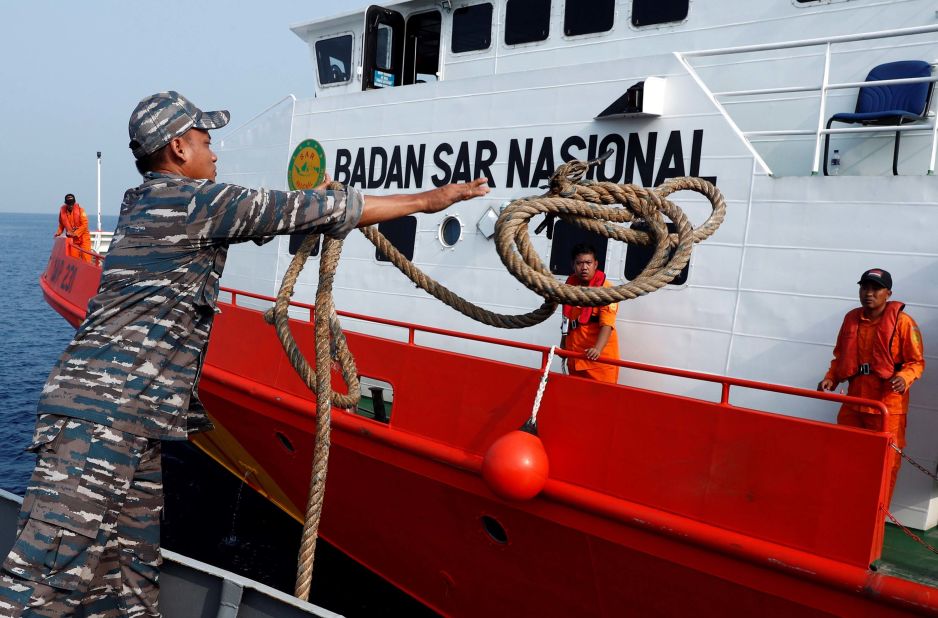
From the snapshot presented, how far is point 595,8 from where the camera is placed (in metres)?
5.83

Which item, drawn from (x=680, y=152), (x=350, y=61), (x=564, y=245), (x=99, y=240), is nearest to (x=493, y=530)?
(x=564, y=245)

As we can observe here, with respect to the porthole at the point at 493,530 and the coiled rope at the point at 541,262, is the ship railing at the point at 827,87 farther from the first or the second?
the porthole at the point at 493,530

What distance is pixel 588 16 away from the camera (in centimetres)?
587

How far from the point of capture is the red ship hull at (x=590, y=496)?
3.34m

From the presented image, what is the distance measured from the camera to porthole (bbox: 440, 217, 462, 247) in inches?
231

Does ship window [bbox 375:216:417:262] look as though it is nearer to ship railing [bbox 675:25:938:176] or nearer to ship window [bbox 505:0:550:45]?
ship window [bbox 505:0:550:45]

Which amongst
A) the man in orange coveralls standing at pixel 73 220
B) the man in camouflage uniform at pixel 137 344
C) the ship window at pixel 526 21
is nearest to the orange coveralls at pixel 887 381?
the man in camouflage uniform at pixel 137 344

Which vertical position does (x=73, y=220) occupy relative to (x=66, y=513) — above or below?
above

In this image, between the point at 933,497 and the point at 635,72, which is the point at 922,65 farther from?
the point at 933,497

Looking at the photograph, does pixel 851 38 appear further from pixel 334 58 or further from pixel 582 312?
pixel 334 58

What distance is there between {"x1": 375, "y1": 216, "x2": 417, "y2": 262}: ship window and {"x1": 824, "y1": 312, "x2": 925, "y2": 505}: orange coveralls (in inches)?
129

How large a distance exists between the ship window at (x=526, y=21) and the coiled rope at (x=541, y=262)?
3519 millimetres

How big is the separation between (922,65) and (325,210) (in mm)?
3805

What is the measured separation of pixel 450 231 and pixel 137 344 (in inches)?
151
